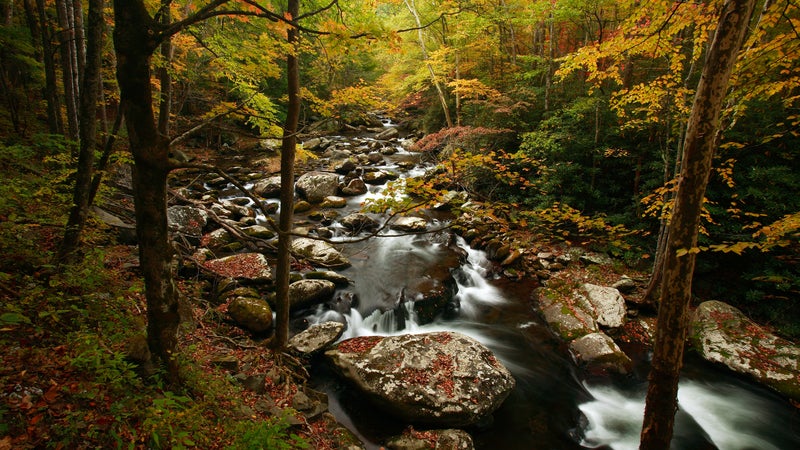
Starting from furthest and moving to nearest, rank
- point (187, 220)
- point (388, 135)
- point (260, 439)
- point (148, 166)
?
point (388, 135)
point (187, 220)
point (260, 439)
point (148, 166)

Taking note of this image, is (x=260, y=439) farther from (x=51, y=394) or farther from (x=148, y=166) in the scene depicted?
(x=148, y=166)

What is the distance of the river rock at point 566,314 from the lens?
8.09 m

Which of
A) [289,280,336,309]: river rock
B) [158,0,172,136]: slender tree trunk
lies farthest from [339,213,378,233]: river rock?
[158,0,172,136]: slender tree trunk

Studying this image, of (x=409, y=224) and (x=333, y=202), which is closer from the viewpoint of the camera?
(x=409, y=224)

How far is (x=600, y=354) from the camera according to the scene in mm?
7332

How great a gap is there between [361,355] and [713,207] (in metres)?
9.53

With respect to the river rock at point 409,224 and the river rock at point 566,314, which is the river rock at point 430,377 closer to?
the river rock at point 566,314

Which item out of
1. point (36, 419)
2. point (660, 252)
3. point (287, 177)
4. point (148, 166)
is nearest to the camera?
point (36, 419)

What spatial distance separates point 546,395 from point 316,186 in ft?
38.3

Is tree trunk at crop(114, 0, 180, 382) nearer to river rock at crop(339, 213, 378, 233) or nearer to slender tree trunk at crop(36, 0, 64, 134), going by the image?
slender tree trunk at crop(36, 0, 64, 134)

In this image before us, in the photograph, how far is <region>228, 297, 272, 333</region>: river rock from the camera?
22.6 feet

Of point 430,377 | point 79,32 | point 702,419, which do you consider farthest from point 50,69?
point 702,419

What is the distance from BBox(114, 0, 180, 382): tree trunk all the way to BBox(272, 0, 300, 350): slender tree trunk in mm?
1827

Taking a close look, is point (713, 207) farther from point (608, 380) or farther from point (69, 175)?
point (69, 175)
